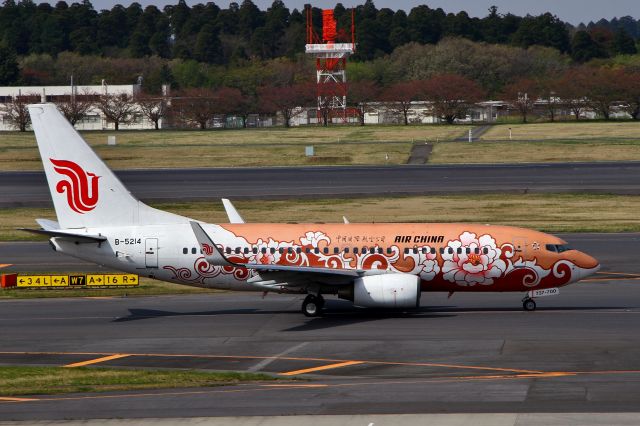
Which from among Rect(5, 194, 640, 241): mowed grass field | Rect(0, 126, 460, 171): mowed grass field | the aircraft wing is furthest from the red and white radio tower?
the aircraft wing

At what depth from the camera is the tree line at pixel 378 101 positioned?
16836 centimetres

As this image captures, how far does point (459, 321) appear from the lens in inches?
1571

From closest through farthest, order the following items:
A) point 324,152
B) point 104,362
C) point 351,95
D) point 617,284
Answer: point 104,362 → point 617,284 → point 324,152 → point 351,95

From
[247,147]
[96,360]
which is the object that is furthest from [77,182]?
[247,147]

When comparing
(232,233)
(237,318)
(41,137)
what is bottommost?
(237,318)

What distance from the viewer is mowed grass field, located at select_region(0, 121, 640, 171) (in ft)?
368

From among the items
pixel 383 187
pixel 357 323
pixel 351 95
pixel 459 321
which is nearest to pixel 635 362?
pixel 459 321

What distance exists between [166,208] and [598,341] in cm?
4592

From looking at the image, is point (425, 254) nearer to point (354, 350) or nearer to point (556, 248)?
point (556, 248)

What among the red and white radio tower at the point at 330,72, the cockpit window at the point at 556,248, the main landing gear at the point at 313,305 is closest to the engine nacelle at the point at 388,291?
the main landing gear at the point at 313,305

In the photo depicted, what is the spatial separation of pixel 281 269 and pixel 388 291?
4183 mm

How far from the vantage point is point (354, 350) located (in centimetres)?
3522

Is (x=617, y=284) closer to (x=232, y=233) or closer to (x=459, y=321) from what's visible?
(x=459, y=321)

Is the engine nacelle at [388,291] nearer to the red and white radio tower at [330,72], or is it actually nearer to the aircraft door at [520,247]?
the aircraft door at [520,247]
